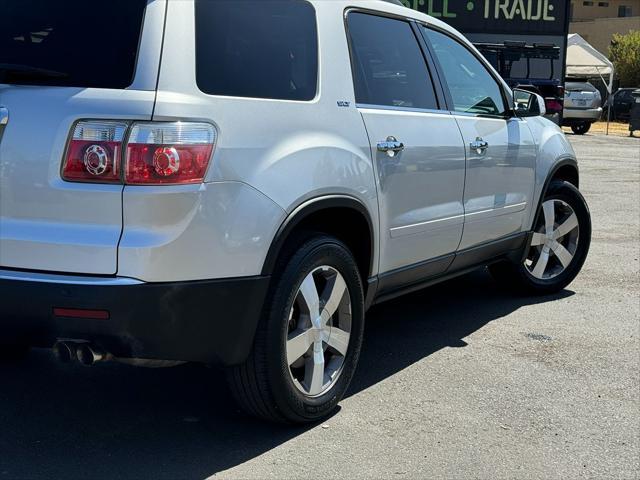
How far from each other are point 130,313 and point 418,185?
1869mm

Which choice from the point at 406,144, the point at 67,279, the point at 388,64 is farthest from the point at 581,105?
the point at 67,279

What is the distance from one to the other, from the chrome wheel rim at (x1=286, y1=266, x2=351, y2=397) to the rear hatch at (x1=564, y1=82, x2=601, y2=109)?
24.9 metres

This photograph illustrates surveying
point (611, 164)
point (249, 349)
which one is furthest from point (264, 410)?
point (611, 164)

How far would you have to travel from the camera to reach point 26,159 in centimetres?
312

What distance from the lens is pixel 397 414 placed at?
13.3 feet

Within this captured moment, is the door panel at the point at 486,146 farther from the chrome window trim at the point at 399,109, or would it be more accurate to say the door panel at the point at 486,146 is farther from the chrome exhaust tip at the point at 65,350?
the chrome exhaust tip at the point at 65,350

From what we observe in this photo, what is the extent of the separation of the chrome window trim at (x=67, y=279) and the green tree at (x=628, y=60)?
43967mm

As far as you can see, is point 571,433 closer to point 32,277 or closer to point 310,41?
point 310,41

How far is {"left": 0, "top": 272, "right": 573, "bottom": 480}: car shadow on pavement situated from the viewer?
3.45 meters

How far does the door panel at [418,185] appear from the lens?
421 cm

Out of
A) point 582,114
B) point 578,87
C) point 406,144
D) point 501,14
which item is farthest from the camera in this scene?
point 578,87

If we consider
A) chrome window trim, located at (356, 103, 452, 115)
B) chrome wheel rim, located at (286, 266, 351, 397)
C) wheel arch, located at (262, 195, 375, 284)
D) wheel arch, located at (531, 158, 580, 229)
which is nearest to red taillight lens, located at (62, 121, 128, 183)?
wheel arch, located at (262, 195, 375, 284)

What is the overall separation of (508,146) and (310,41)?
6.47 ft

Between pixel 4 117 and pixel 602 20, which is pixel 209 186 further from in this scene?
pixel 602 20
